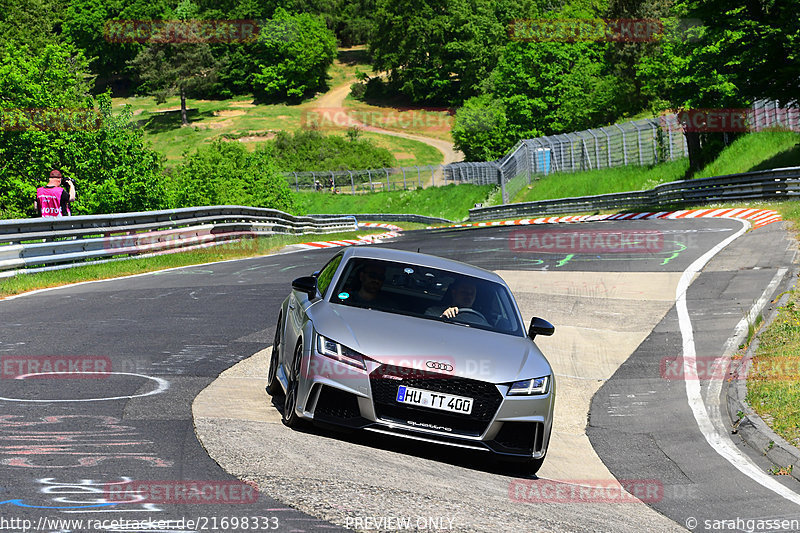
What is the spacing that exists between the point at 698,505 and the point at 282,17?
474ft

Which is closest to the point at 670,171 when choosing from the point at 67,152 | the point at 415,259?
the point at 67,152

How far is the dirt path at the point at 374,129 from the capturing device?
114m

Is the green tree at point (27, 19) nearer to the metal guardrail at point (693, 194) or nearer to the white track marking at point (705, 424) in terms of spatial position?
the metal guardrail at point (693, 194)

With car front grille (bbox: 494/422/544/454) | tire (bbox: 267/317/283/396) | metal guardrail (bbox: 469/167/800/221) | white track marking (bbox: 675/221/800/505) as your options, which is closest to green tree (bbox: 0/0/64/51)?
metal guardrail (bbox: 469/167/800/221)

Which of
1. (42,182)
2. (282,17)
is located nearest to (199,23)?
(282,17)

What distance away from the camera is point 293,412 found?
739 cm

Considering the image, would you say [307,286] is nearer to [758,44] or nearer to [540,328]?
[540,328]

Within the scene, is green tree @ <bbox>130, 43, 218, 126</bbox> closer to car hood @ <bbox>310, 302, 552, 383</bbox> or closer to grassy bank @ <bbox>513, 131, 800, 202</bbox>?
grassy bank @ <bbox>513, 131, 800, 202</bbox>

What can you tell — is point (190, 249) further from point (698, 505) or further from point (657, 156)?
point (657, 156)

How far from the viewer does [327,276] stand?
8.92m

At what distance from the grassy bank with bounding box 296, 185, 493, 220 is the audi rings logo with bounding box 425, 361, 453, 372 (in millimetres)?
63122

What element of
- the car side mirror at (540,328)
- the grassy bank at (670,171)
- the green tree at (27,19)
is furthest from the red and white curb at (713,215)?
the green tree at (27,19)

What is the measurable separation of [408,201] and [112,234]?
5686 centimetres

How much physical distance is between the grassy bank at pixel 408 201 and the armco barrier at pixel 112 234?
41.0m
